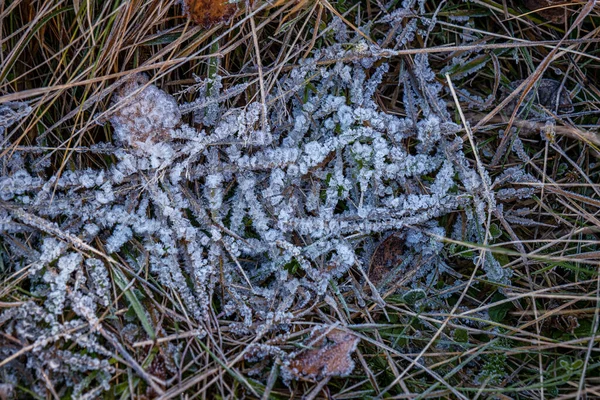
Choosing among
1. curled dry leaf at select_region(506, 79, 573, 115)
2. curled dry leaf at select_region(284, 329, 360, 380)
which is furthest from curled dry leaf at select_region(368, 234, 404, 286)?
curled dry leaf at select_region(506, 79, 573, 115)

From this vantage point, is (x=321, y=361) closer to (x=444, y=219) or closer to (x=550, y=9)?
(x=444, y=219)

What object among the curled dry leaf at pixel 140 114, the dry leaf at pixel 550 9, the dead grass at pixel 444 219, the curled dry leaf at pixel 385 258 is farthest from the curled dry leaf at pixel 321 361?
the dry leaf at pixel 550 9

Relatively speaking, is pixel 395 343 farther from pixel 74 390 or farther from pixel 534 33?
pixel 534 33

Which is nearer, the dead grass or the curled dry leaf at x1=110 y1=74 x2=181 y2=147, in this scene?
the dead grass

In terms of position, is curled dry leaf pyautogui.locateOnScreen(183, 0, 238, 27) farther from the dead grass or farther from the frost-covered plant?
the frost-covered plant

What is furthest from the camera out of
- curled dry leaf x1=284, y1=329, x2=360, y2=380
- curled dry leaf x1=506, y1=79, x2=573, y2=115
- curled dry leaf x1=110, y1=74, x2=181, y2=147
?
curled dry leaf x1=506, y1=79, x2=573, y2=115

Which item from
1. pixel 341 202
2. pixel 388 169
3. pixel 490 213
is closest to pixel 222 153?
pixel 341 202
